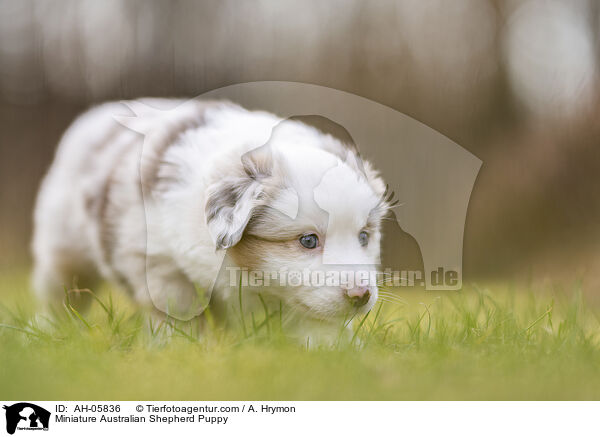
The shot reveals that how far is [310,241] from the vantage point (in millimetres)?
2734

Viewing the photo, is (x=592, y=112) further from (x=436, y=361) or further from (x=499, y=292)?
(x=436, y=361)

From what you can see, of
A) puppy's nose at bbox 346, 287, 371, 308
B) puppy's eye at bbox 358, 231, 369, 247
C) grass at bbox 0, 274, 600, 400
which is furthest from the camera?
puppy's eye at bbox 358, 231, 369, 247

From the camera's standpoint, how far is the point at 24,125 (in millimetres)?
3729

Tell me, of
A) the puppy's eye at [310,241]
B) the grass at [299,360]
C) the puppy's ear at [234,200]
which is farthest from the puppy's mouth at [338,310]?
the puppy's ear at [234,200]

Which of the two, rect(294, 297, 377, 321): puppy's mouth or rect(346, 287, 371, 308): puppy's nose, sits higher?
rect(346, 287, 371, 308): puppy's nose

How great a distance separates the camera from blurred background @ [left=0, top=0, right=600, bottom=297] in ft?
11.7

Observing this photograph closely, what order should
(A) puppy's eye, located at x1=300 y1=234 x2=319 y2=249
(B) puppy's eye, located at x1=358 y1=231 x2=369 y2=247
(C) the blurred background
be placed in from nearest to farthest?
(A) puppy's eye, located at x1=300 y1=234 x2=319 y2=249, (B) puppy's eye, located at x1=358 y1=231 x2=369 y2=247, (C) the blurred background

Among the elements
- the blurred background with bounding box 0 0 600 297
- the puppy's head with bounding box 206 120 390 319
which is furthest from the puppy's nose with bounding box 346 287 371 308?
the blurred background with bounding box 0 0 600 297

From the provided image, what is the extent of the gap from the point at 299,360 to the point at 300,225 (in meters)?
0.57

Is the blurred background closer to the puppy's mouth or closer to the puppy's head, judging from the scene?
the puppy's head
